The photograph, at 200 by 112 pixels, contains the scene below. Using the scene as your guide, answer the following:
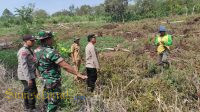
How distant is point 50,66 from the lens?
4.36 meters

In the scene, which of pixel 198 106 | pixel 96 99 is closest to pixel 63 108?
pixel 96 99

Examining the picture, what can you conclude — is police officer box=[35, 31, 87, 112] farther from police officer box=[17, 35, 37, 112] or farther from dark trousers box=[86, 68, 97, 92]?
dark trousers box=[86, 68, 97, 92]

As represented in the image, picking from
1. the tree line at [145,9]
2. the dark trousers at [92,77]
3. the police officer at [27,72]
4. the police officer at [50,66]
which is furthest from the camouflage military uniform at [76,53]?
the tree line at [145,9]

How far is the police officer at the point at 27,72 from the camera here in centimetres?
512

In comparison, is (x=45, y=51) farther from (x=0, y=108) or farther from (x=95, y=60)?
(x=95, y=60)

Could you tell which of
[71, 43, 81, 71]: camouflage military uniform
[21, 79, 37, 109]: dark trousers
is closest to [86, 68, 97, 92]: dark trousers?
[21, 79, 37, 109]: dark trousers

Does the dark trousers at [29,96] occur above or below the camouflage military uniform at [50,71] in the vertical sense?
below

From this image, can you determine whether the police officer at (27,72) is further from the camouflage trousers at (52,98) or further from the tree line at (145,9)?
the tree line at (145,9)

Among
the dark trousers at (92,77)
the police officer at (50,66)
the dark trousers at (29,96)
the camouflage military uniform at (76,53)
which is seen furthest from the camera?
the camouflage military uniform at (76,53)

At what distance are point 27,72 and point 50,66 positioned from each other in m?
1.00

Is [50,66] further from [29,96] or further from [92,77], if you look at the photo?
[92,77]

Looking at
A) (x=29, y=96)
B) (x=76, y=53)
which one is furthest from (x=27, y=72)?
(x=76, y=53)

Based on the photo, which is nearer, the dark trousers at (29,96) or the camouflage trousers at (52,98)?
the camouflage trousers at (52,98)

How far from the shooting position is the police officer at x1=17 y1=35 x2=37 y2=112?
5.12 m
